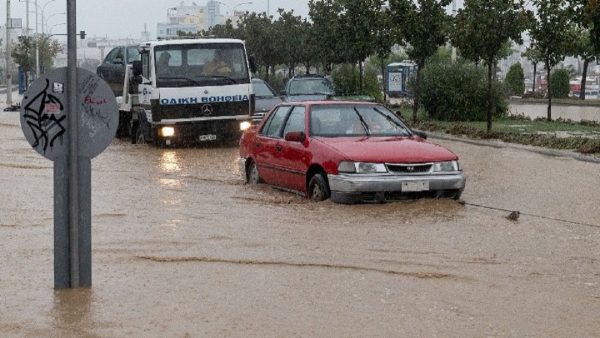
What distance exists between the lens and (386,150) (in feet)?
44.9

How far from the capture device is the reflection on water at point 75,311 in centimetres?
777

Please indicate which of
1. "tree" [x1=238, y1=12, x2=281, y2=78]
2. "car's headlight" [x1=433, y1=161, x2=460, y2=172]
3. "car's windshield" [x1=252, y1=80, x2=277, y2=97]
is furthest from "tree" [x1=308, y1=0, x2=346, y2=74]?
"car's headlight" [x1=433, y1=161, x2=460, y2=172]

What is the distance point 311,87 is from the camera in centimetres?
3550

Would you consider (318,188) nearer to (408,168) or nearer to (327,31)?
(408,168)

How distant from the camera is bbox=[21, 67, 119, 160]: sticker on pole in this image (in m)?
8.09

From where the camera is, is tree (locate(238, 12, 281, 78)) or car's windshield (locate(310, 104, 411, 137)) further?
tree (locate(238, 12, 281, 78))

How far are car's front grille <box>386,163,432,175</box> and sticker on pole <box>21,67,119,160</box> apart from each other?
575 centimetres

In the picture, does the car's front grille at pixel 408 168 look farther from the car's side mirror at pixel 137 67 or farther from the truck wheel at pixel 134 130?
the truck wheel at pixel 134 130

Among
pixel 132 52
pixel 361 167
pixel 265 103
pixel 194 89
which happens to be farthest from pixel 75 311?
pixel 132 52

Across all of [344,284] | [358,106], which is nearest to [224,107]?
[358,106]

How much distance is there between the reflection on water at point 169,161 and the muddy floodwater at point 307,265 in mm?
3231

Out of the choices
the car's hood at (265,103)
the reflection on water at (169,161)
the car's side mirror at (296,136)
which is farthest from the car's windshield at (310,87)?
the car's side mirror at (296,136)

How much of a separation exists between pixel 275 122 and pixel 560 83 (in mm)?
45068

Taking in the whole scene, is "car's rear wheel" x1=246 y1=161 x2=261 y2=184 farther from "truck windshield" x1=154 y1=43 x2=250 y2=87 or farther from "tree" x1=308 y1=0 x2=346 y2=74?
"tree" x1=308 y1=0 x2=346 y2=74
